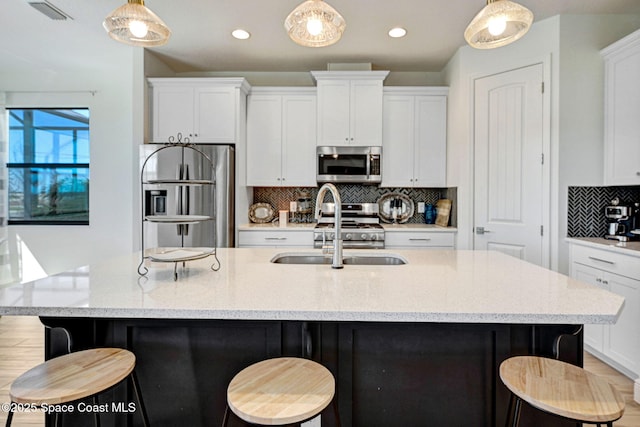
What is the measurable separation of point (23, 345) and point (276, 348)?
9.38ft

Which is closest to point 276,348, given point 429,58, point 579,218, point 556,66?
point 579,218

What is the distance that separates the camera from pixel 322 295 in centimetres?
124

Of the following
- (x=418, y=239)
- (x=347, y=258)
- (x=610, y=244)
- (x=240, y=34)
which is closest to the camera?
(x=347, y=258)

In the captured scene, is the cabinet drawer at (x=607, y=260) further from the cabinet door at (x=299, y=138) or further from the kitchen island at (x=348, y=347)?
the cabinet door at (x=299, y=138)

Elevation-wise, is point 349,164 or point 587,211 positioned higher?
point 349,164

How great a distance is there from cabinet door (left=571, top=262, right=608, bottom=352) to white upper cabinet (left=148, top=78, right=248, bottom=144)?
3.25m

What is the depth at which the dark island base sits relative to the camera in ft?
4.34

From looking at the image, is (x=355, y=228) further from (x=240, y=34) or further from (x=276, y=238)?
(x=240, y=34)

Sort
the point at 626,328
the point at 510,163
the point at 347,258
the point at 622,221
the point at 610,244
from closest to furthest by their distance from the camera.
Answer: the point at 347,258 < the point at 626,328 < the point at 610,244 < the point at 622,221 < the point at 510,163

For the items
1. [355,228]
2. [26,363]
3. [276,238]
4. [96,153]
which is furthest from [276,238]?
[96,153]

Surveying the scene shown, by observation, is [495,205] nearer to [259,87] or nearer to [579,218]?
[579,218]

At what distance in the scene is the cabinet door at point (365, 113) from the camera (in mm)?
3742

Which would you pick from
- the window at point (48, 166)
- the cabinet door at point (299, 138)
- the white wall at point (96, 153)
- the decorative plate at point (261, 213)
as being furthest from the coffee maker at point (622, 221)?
the window at point (48, 166)

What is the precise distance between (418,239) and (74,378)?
3.06m
